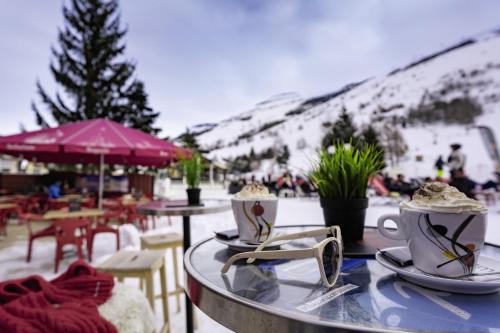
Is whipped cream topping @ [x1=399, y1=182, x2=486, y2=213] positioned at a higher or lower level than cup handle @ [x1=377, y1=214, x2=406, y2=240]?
higher

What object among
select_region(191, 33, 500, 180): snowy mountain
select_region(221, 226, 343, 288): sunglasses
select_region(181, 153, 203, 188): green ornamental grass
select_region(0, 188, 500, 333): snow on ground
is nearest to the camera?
select_region(221, 226, 343, 288): sunglasses

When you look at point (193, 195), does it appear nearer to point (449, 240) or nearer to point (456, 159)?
point (449, 240)

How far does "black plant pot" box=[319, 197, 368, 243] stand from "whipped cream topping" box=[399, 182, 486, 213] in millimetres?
228

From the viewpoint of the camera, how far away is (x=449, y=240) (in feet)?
1.71

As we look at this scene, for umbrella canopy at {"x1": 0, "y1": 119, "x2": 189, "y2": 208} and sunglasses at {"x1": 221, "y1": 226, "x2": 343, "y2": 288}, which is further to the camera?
umbrella canopy at {"x1": 0, "y1": 119, "x2": 189, "y2": 208}

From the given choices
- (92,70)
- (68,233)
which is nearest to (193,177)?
(68,233)

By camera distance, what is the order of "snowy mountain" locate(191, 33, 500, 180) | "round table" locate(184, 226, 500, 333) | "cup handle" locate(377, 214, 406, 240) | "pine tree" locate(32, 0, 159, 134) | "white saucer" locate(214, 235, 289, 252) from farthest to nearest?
"snowy mountain" locate(191, 33, 500, 180), "pine tree" locate(32, 0, 159, 134), "white saucer" locate(214, 235, 289, 252), "cup handle" locate(377, 214, 406, 240), "round table" locate(184, 226, 500, 333)

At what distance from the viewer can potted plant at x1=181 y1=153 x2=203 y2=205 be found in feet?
6.19

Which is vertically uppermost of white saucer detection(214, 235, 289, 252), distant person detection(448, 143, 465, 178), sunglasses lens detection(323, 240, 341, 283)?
distant person detection(448, 143, 465, 178)

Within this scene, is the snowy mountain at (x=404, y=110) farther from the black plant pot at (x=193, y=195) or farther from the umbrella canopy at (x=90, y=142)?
the black plant pot at (x=193, y=195)

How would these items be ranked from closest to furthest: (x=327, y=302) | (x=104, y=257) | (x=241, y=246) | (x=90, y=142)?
(x=327, y=302) → (x=241, y=246) → (x=104, y=257) → (x=90, y=142)

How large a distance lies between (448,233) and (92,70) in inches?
673

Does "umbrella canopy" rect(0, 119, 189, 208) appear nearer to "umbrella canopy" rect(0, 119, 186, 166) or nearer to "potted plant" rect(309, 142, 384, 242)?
"umbrella canopy" rect(0, 119, 186, 166)

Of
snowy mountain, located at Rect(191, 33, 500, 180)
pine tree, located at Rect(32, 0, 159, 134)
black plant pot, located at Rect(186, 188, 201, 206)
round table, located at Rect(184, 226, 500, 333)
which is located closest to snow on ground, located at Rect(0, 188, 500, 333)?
black plant pot, located at Rect(186, 188, 201, 206)
